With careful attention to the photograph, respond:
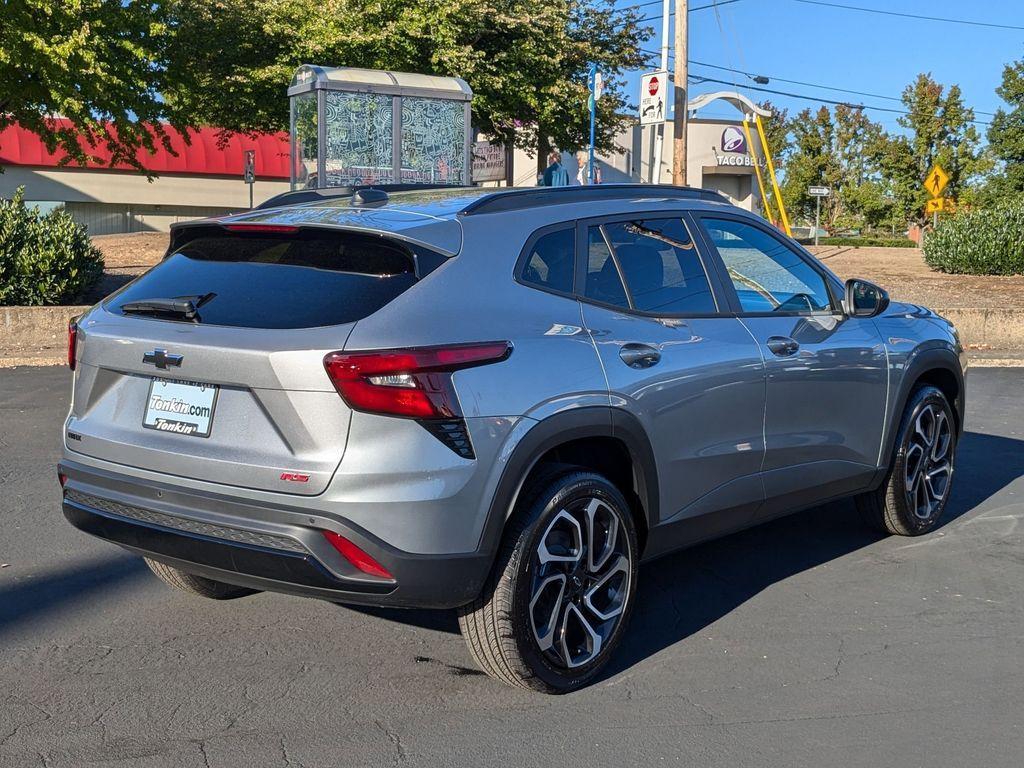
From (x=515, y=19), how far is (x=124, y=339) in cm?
2328

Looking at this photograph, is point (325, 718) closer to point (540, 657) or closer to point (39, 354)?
point (540, 657)

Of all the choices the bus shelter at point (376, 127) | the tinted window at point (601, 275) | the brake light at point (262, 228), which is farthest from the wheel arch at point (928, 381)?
the bus shelter at point (376, 127)

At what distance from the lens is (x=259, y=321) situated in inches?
144

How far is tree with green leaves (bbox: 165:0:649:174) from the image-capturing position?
24781 mm

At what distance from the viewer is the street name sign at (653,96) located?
1969 centimetres

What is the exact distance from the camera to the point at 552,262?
4156mm

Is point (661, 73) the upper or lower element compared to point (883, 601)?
upper

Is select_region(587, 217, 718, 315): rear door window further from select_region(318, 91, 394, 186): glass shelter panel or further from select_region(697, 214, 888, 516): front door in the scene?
select_region(318, 91, 394, 186): glass shelter panel

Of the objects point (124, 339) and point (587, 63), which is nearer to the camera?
point (124, 339)

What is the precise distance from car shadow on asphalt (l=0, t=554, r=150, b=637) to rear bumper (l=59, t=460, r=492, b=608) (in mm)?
1174

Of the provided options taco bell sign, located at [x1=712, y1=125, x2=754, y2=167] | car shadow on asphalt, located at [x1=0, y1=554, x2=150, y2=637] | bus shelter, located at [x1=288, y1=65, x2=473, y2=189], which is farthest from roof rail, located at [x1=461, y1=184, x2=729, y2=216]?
taco bell sign, located at [x1=712, y1=125, x2=754, y2=167]

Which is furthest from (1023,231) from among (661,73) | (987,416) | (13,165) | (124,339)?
(13,165)

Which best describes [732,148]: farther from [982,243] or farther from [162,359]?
[162,359]

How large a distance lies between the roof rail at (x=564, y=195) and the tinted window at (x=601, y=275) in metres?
0.19
